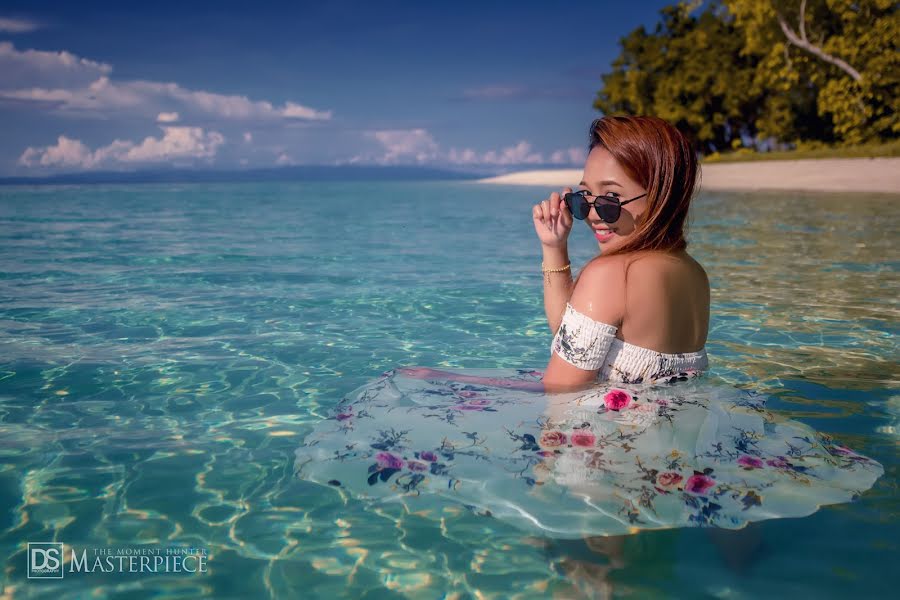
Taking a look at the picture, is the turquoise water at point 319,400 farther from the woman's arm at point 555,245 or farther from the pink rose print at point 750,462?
the woman's arm at point 555,245

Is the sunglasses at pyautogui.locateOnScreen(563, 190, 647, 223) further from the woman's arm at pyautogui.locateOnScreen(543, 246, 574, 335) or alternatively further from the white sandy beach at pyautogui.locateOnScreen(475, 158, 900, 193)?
the white sandy beach at pyautogui.locateOnScreen(475, 158, 900, 193)

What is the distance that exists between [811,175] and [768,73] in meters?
7.31

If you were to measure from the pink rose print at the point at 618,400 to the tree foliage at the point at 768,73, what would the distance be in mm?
34066

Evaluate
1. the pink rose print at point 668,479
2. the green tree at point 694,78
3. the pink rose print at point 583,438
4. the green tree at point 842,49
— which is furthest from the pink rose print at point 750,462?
the green tree at point 694,78

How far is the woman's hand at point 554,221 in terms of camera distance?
329cm

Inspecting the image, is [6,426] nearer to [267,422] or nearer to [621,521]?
[267,422]

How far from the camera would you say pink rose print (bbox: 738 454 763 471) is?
282cm

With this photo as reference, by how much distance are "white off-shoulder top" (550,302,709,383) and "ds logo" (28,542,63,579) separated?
2.13m

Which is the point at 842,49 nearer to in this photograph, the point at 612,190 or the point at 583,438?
the point at 612,190

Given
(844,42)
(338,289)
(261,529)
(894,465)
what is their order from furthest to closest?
(844,42), (338,289), (894,465), (261,529)

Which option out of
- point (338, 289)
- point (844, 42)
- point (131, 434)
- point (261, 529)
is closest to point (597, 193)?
point (261, 529)

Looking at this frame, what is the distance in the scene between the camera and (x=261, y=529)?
2861 mm

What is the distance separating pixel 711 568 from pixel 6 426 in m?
3.73

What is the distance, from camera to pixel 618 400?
3064mm
